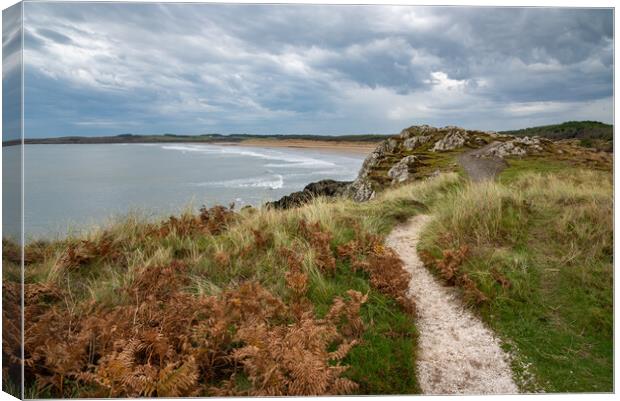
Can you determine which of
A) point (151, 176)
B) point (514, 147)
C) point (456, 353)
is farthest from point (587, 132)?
point (151, 176)

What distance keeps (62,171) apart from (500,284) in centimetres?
535

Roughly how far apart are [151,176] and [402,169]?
5708 millimetres

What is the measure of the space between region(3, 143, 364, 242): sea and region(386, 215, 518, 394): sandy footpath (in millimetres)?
2597

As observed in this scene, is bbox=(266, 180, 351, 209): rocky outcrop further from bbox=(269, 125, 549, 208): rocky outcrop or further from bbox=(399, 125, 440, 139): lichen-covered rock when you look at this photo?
bbox=(399, 125, 440, 139): lichen-covered rock

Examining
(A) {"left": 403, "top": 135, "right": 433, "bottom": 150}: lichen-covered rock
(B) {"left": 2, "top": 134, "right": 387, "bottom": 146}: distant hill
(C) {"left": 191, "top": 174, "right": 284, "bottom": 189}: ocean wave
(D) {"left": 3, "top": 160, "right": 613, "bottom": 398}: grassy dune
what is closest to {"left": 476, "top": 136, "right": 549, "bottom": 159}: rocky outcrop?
(D) {"left": 3, "top": 160, "right": 613, "bottom": 398}: grassy dune

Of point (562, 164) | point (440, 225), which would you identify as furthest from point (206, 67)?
point (562, 164)

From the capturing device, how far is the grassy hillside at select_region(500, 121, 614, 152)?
523 cm

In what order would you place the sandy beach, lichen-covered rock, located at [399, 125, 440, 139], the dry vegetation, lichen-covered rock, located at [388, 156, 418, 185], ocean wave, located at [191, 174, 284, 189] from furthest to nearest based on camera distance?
lichen-covered rock, located at [388, 156, 418, 185], ocean wave, located at [191, 174, 284, 189], lichen-covered rock, located at [399, 125, 440, 139], the sandy beach, the dry vegetation

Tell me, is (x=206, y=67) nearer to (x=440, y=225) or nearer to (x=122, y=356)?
(x=122, y=356)

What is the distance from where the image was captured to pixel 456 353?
457 centimetres

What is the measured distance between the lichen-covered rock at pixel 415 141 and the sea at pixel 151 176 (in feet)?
2.83

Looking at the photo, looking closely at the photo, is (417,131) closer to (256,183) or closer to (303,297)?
A: (256,183)

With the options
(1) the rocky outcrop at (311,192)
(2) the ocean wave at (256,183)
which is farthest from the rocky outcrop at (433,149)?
(2) the ocean wave at (256,183)

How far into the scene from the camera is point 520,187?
8250mm
